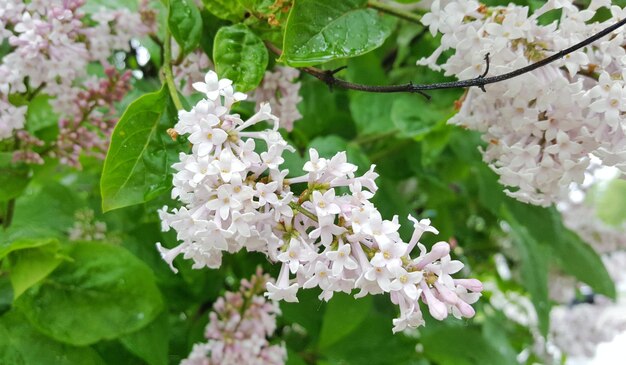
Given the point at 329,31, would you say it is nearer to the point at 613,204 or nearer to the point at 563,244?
the point at 563,244

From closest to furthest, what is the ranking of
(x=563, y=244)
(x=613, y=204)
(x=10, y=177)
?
(x=10, y=177) < (x=563, y=244) < (x=613, y=204)

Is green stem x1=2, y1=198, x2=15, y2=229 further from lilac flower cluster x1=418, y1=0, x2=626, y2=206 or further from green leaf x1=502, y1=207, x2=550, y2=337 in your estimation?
green leaf x1=502, y1=207, x2=550, y2=337

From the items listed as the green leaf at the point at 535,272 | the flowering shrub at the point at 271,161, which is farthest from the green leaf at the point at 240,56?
the green leaf at the point at 535,272

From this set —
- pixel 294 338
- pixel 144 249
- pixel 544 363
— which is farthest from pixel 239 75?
pixel 544 363

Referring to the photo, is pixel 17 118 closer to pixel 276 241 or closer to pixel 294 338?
pixel 276 241

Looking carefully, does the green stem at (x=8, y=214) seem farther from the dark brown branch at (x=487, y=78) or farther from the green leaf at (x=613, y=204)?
the green leaf at (x=613, y=204)

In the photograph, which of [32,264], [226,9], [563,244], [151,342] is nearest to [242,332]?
[151,342]
